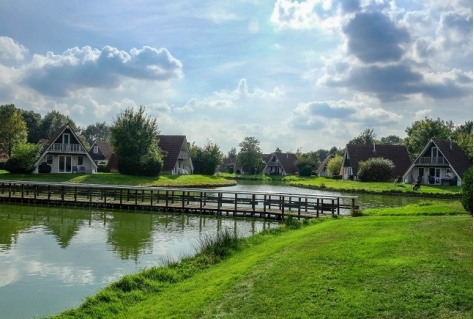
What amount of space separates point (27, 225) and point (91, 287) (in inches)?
517

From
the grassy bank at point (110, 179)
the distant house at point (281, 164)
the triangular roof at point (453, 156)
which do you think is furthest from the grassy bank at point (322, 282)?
the distant house at point (281, 164)

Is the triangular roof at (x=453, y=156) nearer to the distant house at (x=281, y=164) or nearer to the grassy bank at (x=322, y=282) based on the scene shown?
the grassy bank at (x=322, y=282)

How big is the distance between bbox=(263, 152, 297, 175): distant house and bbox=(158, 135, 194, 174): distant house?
1470 inches

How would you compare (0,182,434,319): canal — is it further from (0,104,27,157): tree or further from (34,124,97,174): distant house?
(0,104,27,157): tree

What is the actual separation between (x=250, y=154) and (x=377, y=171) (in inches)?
1707

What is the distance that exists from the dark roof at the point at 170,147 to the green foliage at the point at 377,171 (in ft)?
82.6

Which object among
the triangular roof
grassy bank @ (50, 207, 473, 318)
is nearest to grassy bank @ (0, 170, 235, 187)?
the triangular roof

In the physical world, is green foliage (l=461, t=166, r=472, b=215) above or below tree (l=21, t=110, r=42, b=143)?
below

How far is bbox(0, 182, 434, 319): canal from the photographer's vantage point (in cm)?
1127

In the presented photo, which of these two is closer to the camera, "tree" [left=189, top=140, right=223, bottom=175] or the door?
the door

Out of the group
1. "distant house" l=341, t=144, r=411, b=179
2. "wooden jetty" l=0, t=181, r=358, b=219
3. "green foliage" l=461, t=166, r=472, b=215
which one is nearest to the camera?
"green foliage" l=461, t=166, r=472, b=215

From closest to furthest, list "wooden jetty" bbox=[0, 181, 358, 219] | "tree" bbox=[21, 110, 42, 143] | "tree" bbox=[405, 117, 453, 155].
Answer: "wooden jetty" bbox=[0, 181, 358, 219] < "tree" bbox=[405, 117, 453, 155] < "tree" bbox=[21, 110, 42, 143]

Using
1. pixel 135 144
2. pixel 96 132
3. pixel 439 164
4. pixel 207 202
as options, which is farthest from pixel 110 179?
pixel 96 132

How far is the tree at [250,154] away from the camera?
9969 centimetres
